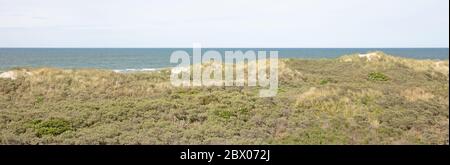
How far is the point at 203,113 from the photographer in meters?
22.3

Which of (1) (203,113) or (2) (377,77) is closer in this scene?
(1) (203,113)

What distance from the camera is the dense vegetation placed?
1828cm
